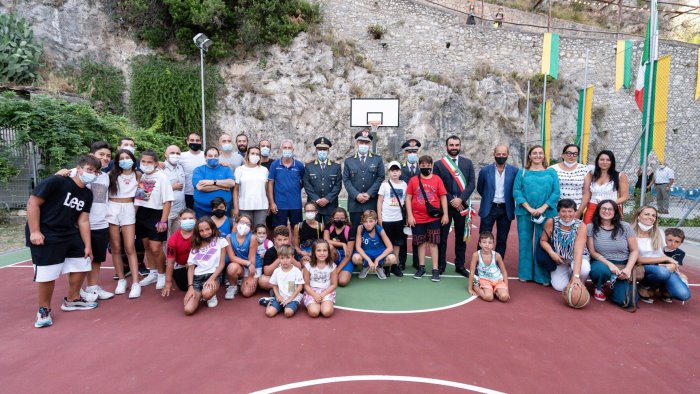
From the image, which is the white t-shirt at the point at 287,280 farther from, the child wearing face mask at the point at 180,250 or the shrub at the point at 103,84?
the shrub at the point at 103,84

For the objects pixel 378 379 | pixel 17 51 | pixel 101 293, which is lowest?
pixel 378 379

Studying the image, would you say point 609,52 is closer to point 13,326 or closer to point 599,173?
point 599,173

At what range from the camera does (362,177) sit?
6055 millimetres

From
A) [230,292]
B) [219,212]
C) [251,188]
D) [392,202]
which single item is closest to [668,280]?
[392,202]

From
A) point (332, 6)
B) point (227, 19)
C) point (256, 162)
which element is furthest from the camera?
point (332, 6)

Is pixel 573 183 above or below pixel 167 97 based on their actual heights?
below

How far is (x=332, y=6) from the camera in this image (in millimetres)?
19188

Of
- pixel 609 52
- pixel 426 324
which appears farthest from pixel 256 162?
pixel 609 52

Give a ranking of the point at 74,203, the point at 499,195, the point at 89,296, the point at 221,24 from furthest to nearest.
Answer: the point at 221,24 < the point at 499,195 < the point at 89,296 < the point at 74,203

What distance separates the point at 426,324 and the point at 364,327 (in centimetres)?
69

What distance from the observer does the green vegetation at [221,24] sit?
17297 mm

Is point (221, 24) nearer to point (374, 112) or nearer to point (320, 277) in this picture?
point (374, 112)

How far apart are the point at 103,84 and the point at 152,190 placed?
14990mm

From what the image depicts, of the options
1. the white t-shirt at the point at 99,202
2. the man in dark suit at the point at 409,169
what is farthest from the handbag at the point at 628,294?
the white t-shirt at the point at 99,202
